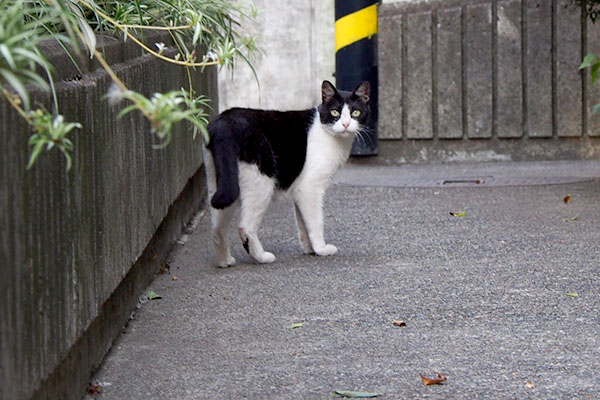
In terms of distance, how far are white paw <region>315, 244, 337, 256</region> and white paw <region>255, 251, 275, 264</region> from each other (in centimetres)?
26

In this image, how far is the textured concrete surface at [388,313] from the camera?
11.7ft

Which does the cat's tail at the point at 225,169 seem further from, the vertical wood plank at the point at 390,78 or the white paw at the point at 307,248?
the vertical wood plank at the point at 390,78

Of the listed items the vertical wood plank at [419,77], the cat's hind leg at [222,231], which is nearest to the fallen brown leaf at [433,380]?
the cat's hind leg at [222,231]

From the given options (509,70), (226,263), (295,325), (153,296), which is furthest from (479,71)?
(295,325)

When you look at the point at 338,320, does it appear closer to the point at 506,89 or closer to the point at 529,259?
the point at 529,259

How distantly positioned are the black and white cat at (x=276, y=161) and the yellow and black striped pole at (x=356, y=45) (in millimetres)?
3322

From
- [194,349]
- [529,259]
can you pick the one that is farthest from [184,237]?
[194,349]

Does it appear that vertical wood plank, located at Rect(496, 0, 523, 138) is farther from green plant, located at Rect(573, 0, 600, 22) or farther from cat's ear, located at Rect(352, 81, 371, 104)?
cat's ear, located at Rect(352, 81, 371, 104)

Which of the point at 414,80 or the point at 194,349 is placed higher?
the point at 414,80

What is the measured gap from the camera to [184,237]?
660 centimetres

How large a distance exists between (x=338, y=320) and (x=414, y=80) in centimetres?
534

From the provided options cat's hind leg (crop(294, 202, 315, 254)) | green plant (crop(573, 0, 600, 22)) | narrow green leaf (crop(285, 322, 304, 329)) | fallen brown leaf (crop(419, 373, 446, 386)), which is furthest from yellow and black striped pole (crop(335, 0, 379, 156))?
fallen brown leaf (crop(419, 373, 446, 386))

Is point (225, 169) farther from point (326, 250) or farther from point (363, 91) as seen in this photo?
point (363, 91)

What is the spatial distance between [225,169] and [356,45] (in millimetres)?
4301
